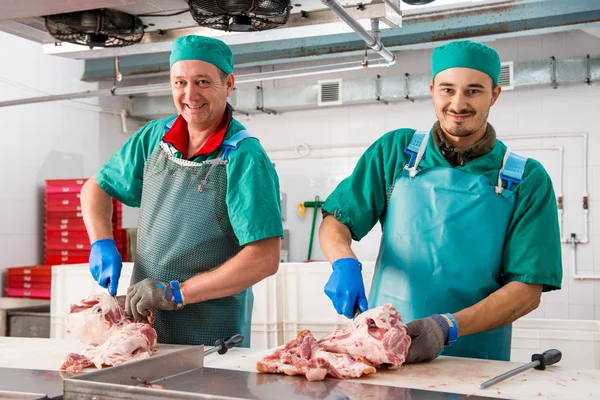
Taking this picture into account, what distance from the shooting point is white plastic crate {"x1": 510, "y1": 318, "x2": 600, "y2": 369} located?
4.11 metres

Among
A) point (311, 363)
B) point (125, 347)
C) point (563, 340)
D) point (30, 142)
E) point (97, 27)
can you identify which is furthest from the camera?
point (30, 142)

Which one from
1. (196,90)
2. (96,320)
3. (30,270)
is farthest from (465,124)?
(30,270)

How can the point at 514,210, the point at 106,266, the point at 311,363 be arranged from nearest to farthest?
the point at 311,363 → the point at 514,210 → the point at 106,266

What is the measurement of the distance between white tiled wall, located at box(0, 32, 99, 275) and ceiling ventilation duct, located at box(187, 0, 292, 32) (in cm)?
464

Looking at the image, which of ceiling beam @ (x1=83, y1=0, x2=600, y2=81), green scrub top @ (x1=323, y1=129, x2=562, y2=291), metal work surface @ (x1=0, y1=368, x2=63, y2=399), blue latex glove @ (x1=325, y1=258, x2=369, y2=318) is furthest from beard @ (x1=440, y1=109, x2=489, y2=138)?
ceiling beam @ (x1=83, y1=0, x2=600, y2=81)

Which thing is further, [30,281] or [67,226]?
[67,226]

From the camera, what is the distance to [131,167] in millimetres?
2785

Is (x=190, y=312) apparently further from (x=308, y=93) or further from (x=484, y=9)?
(x=308, y=93)

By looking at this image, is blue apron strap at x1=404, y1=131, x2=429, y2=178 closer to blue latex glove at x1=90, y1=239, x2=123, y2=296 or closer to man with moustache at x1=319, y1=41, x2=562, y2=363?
man with moustache at x1=319, y1=41, x2=562, y2=363

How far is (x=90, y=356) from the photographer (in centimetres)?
214

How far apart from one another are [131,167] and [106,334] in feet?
2.43

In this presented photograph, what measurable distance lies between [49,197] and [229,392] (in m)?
6.66

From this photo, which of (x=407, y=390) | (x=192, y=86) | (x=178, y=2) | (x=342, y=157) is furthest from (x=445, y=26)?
(x=407, y=390)

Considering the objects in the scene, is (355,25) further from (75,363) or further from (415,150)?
(75,363)
